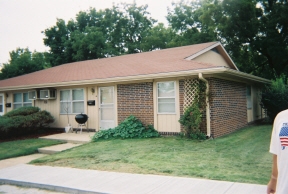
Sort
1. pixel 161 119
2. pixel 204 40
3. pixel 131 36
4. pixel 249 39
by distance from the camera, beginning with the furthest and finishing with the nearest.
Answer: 1. pixel 131 36
2. pixel 204 40
3. pixel 249 39
4. pixel 161 119

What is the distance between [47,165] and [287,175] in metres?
6.80

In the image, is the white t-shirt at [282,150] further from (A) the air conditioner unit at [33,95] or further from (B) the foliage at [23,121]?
(A) the air conditioner unit at [33,95]

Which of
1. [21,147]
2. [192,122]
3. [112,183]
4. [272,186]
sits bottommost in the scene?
[112,183]

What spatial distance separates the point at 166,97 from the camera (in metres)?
11.1

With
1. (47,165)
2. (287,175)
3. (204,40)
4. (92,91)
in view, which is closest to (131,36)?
(204,40)

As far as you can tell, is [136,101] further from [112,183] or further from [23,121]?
[112,183]

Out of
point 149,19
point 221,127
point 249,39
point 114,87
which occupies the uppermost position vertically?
point 149,19

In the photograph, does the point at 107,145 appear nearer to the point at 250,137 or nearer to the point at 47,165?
the point at 47,165

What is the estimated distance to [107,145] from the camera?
31.7 ft

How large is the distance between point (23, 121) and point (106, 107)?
3993mm

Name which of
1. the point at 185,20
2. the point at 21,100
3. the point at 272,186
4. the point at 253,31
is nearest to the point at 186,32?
the point at 185,20

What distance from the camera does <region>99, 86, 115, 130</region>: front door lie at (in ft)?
41.1

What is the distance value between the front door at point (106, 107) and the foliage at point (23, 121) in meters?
3.12

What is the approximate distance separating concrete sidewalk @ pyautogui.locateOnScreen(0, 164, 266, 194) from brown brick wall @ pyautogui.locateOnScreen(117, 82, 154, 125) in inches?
195
